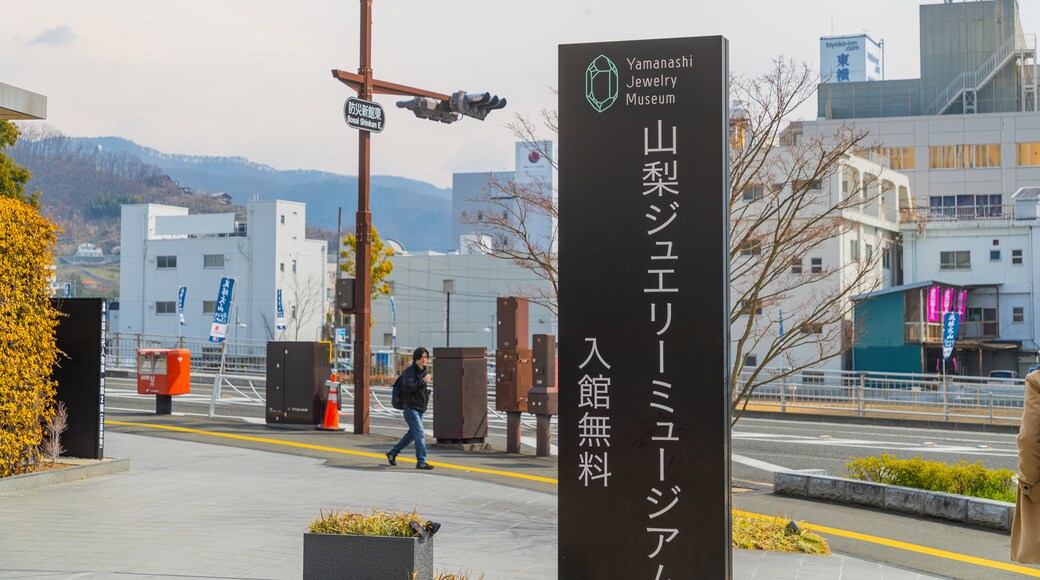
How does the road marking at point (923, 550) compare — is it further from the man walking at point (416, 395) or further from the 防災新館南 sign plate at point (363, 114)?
the 防災新館南 sign plate at point (363, 114)

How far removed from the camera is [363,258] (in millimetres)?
20047

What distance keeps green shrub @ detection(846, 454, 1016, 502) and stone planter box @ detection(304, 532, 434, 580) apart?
8803 millimetres

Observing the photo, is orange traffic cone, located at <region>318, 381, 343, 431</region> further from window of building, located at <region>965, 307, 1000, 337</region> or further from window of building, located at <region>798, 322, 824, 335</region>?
window of building, located at <region>965, 307, 1000, 337</region>

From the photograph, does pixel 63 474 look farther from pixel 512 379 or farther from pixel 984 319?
pixel 984 319

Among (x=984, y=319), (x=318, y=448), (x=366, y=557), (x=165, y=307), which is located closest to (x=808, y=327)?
(x=366, y=557)

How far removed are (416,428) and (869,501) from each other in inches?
240

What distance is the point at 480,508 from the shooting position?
12031mm

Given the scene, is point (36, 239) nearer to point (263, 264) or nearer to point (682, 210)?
point (682, 210)

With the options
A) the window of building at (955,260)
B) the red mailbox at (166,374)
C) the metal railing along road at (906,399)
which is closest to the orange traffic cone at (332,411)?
the red mailbox at (166,374)

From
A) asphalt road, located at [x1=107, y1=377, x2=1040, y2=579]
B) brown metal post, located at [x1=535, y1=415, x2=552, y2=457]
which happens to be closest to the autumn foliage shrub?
brown metal post, located at [x1=535, y1=415, x2=552, y2=457]

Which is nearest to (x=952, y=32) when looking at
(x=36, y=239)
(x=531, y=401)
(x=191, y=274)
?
(x=191, y=274)

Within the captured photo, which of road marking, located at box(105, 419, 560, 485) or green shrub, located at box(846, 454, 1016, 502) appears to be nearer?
green shrub, located at box(846, 454, 1016, 502)

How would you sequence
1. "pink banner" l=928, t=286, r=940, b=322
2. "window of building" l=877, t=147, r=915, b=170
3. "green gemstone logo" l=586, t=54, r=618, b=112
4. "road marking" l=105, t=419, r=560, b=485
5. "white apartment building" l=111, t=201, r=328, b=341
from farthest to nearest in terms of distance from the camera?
"white apartment building" l=111, t=201, r=328, b=341 → "window of building" l=877, t=147, r=915, b=170 → "pink banner" l=928, t=286, r=940, b=322 → "road marking" l=105, t=419, r=560, b=485 → "green gemstone logo" l=586, t=54, r=618, b=112

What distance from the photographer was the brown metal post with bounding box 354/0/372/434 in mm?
19984
